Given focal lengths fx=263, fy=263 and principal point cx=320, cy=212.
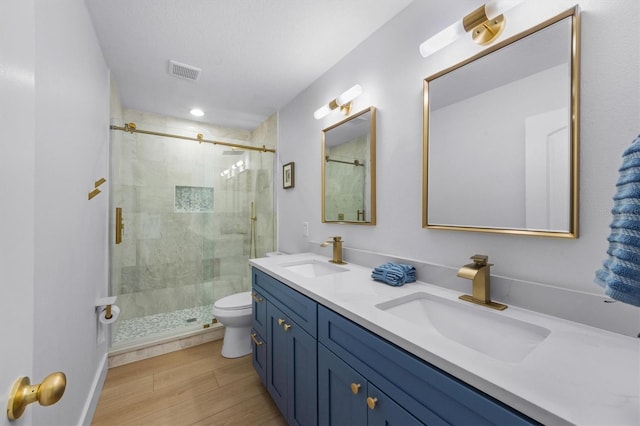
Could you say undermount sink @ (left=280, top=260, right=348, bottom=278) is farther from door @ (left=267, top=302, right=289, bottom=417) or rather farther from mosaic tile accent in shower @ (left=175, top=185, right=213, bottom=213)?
mosaic tile accent in shower @ (left=175, top=185, right=213, bottom=213)

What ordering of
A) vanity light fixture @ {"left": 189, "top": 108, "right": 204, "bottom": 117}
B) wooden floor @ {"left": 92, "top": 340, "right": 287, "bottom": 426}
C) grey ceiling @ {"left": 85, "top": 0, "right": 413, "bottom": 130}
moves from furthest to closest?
vanity light fixture @ {"left": 189, "top": 108, "right": 204, "bottom": 117} < wooden floor @ {"left": 92, "top": 340, "right": 287, "bottom": 426} < grey ceiling @ {"left": 85, "top": 0, "right": 413, "bottom": 130}

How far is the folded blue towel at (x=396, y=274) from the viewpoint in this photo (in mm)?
1236

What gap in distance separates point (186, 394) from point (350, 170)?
1875mm

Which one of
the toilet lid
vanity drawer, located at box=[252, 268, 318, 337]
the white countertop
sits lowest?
the toilet lid

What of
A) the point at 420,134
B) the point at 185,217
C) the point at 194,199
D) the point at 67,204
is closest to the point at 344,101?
the point at 420,134

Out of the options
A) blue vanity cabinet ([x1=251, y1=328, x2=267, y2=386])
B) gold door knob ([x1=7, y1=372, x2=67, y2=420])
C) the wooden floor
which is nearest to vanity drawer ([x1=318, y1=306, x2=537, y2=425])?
gold door knob ([x1=7, y1=372, x2=67, y2=420])

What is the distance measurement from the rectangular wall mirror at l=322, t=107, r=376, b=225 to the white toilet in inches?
40.8

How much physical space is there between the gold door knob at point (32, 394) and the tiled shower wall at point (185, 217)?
2443mm

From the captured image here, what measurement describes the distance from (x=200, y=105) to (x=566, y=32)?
2716 mm

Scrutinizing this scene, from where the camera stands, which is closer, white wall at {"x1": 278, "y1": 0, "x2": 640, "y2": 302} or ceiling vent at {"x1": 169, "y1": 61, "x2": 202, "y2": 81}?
white wall at {"x1": 278, "y1": 0, "x2": 640, "y2": 302}

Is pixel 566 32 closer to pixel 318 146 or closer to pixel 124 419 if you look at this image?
pixel 318 146

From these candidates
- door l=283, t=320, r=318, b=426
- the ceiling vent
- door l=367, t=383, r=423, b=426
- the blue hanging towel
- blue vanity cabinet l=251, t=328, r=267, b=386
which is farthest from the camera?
the ceiling vent

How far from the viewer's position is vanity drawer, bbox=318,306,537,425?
574 mm

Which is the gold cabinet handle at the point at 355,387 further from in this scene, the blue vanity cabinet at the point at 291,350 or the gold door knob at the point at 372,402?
the blue vanity cabinet at the point at 291,350
